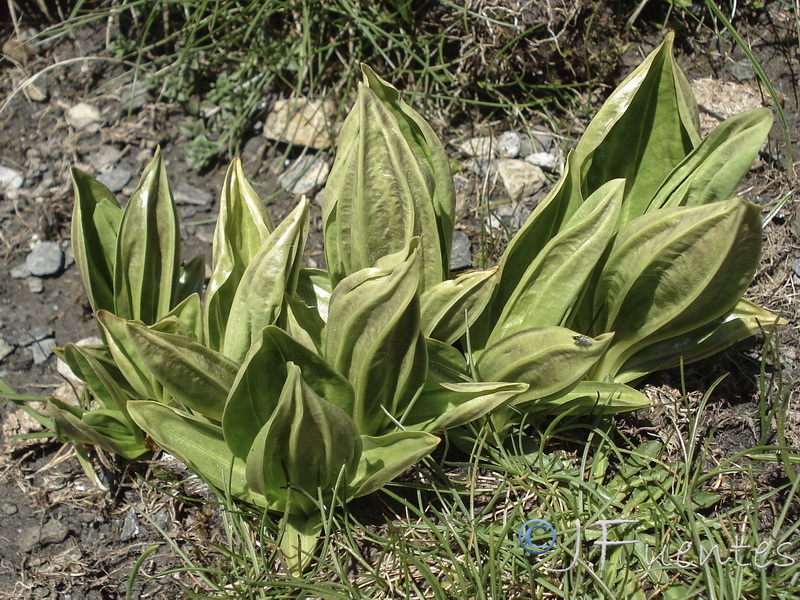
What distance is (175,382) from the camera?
182 cm

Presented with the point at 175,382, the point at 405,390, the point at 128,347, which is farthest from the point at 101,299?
the point at 405,390

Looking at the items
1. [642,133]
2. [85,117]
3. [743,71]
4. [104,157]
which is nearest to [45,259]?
[104,157]

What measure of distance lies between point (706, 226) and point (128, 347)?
1.56 m

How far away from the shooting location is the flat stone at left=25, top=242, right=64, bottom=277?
297 centimetres

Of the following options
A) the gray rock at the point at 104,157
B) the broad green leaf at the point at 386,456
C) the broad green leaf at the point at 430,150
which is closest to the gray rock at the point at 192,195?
the gray rock at the point at 104,157

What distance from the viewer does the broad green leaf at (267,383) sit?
5.55 ft

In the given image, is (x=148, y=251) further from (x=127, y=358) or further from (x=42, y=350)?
(x=42, y=350)

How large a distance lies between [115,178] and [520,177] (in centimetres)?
173

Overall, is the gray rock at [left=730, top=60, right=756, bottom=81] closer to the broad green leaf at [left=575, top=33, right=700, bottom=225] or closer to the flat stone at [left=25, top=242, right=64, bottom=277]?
the broad green leaf at [left=575, top=33, right=700, bottom=225]

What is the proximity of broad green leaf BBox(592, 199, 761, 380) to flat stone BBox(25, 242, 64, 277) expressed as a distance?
84.3 inches

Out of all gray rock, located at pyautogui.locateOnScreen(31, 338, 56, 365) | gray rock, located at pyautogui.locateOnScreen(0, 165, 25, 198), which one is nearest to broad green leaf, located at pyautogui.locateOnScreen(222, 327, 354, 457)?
gray rock, located at pyautogui.locateOnScreen(31, 338, 56, 365)

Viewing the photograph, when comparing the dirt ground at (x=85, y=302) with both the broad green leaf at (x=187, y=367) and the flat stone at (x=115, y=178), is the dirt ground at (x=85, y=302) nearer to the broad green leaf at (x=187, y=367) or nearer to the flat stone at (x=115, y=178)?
the flat stone at (x=115, y=178)

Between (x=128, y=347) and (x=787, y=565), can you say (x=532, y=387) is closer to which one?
(x=787, y=565)

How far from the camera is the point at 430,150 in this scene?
213cm
